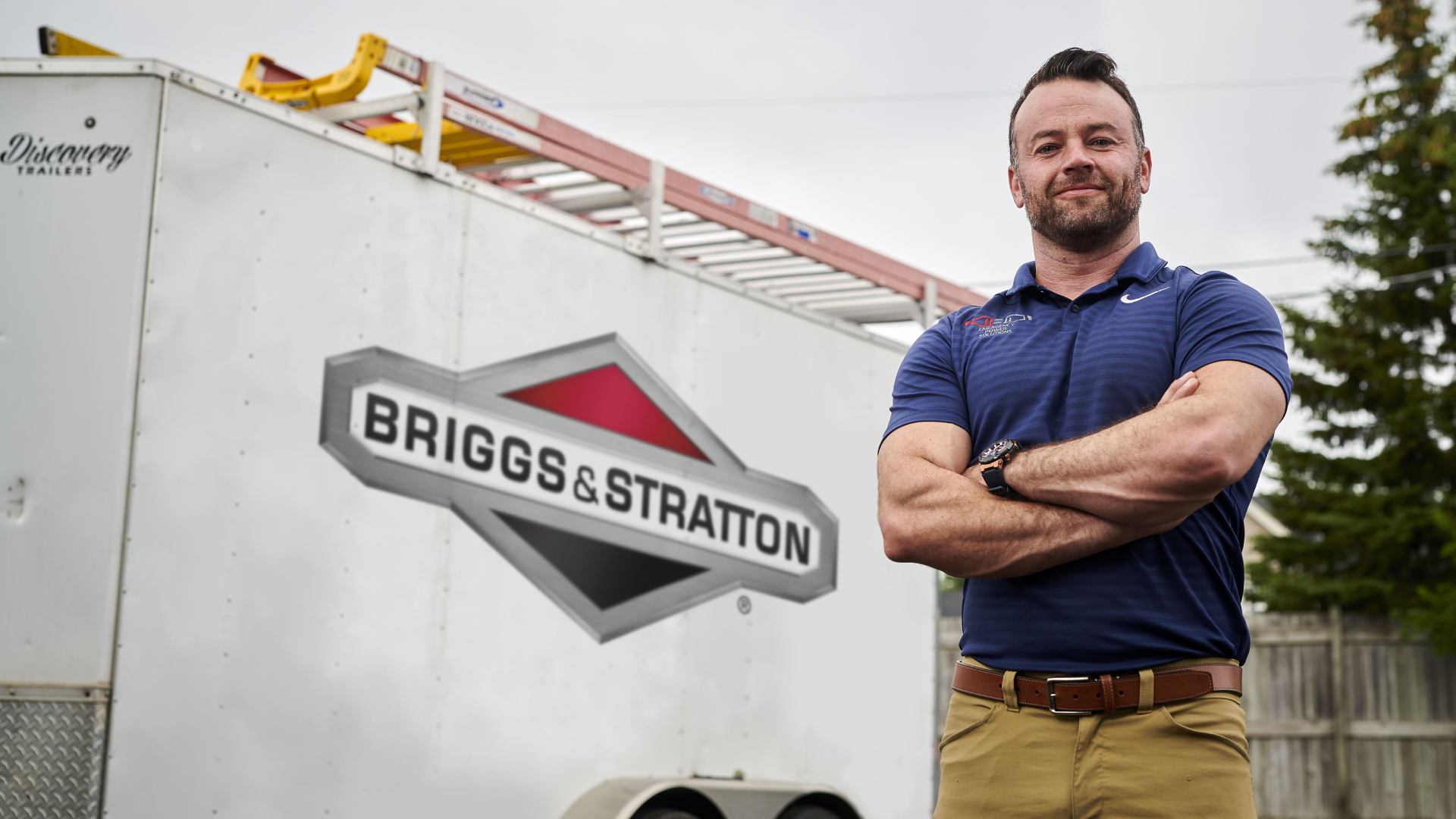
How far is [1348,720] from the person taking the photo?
41.5 ft

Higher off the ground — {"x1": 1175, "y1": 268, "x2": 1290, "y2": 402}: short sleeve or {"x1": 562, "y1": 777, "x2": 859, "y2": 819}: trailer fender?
{"x1": 1175, "y1": 268, "x2": 1290, "y2": 402}: short sleeve

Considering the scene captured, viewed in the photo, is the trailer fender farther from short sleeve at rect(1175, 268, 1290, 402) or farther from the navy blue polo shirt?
short sleeve at rect(1175, 268, 1290, 402)

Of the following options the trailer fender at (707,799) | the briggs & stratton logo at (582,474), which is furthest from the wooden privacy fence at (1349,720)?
the briggs & stratton logo at (582,474)

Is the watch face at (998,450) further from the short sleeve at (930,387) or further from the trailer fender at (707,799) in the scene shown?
the trailer fender at (707,799)

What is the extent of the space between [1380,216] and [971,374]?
1487 centimetres

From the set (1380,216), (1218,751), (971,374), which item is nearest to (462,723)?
(971,374)

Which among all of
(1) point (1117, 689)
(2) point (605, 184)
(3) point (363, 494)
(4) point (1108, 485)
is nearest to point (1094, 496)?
(4) point (1108, 485)

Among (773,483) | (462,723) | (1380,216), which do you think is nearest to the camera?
(462,723)

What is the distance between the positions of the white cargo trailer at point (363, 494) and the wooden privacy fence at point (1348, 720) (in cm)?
693

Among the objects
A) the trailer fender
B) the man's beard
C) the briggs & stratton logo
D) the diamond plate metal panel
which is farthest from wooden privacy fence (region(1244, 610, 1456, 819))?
the man's beard

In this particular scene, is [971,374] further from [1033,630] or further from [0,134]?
[0,134]

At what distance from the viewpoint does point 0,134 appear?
425cm

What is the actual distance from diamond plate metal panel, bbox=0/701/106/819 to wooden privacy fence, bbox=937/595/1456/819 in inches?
367

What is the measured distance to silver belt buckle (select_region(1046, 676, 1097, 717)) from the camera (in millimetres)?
2088
